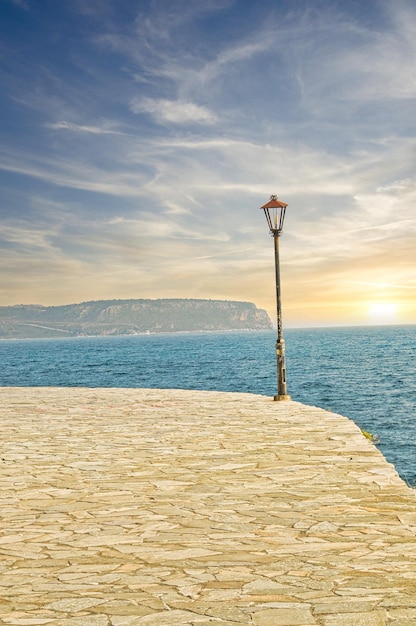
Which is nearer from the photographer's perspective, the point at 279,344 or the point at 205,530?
the point at 205,530

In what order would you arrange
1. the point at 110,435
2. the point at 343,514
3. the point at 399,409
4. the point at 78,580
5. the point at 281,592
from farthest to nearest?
1. the point at 399,409
2. the point at 110,435
3. the point at 343,514
4. the point at 78,580
5. the point at 281,592

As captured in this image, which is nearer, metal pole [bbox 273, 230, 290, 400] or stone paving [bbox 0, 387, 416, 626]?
stone paving [bbox 0, 387, 416, 626]

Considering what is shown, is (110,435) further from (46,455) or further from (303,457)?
(303,457)

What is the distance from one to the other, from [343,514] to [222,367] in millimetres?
60947

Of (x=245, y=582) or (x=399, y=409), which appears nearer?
(x=245, y=582)

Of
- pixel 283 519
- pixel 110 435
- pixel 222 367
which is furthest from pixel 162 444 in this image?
pixel 222 367

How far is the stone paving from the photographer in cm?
405

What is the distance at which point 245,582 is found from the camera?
4.46 metres

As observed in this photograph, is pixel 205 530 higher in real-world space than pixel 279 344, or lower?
lower

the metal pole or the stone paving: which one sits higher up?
the metal pole

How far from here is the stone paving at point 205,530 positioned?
13.3 ft

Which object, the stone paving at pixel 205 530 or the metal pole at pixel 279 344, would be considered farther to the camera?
the metal pole at pixel 279 344

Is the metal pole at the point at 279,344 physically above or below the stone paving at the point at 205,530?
above

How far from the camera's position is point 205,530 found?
5.78m
